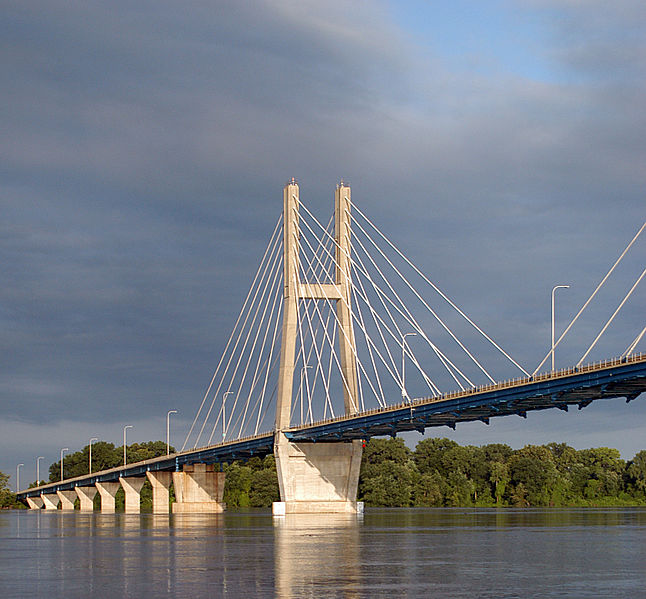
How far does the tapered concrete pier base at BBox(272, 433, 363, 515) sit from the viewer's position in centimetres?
10519

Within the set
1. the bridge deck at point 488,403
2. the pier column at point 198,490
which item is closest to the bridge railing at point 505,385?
the bridge deck at point 488,403

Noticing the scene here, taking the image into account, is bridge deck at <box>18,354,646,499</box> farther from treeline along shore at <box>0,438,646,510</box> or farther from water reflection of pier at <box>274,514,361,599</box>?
treeline along shore at <box>0,438,646,510</box>

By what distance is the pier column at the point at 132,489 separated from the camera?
172 metres

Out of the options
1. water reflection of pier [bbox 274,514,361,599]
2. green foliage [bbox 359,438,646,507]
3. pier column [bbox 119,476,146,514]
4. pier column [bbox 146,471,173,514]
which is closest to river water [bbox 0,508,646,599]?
water reflection of pier [bbox 274,514,361,599]

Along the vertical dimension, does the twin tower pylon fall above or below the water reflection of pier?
above

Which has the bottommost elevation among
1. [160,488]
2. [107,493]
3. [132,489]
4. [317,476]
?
[107,493]

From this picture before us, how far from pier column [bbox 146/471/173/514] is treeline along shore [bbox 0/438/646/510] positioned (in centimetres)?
2813

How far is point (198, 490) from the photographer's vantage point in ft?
492

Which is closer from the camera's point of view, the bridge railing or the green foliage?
the bridge railing

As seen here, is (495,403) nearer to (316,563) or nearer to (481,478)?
(316,563)

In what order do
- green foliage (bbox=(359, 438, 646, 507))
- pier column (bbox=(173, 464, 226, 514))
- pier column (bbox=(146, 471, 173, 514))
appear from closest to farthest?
pier column (bbox=(173, 464, 226, 514))
pier column (bbox=(146, 471, 173, 514))
green foliage (bbox=(359, 438, 646, 507))

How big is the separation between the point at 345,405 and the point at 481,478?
9045 centimetres

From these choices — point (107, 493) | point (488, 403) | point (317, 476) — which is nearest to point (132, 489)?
point (107, 493)

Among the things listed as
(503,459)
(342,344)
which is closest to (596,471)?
(503,459)
